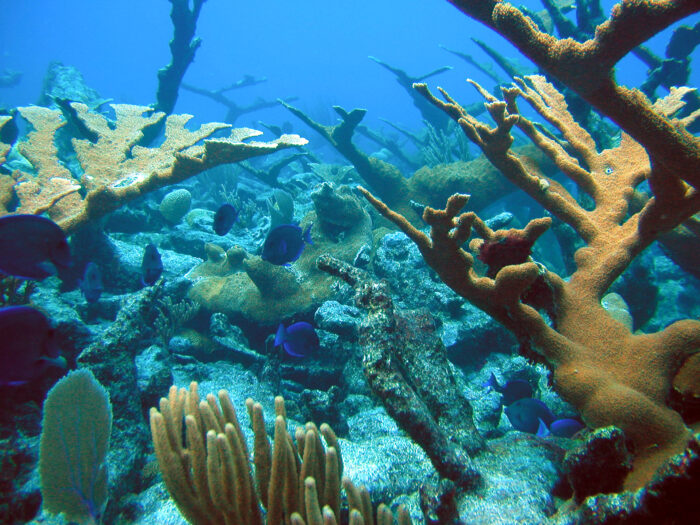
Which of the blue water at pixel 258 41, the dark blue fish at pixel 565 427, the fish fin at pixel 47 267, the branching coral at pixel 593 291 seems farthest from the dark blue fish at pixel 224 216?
the blue water at pixel 258 41

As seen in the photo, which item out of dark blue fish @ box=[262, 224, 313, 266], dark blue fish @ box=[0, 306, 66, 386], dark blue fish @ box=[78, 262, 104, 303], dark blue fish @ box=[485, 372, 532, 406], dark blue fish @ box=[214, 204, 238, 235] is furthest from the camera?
dark blue fish @ box=[214, 204, 238, 235]

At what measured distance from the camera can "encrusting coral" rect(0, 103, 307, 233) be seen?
3.53 meters

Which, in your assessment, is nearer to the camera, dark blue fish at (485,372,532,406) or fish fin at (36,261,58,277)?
fish fin at (36,261,58,277)

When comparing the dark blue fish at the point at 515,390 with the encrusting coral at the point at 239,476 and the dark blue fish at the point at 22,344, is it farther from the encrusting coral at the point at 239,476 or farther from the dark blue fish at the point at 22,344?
the dark blue fish at the point at 22,344

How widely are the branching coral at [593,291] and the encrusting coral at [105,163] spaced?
92.8 inches

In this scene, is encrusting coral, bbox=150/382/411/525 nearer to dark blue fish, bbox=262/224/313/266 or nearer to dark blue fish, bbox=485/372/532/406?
dark blue fish, bbox=262/224/313/266

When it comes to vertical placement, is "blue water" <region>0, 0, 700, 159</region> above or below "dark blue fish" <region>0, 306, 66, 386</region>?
above

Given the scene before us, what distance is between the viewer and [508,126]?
7.48 feet

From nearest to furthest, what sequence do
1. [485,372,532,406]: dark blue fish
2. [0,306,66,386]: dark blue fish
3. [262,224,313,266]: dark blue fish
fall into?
[0,306,66,386]: dark blue fish
[485,372,532,406]: dark blue fish
[262,224,313,266]: dark blue fish

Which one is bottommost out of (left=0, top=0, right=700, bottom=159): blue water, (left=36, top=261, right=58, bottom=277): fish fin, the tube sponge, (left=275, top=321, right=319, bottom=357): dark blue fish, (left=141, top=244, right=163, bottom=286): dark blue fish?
the tube sponge

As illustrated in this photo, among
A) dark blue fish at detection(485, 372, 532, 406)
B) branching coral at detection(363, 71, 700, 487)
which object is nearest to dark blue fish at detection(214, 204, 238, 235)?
branching coral at detection(363, 71, 700, 487)

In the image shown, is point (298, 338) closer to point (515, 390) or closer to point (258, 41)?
point (515, 390)

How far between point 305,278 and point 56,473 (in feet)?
9.78

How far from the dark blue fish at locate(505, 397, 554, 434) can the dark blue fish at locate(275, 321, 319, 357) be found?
1748 mm
